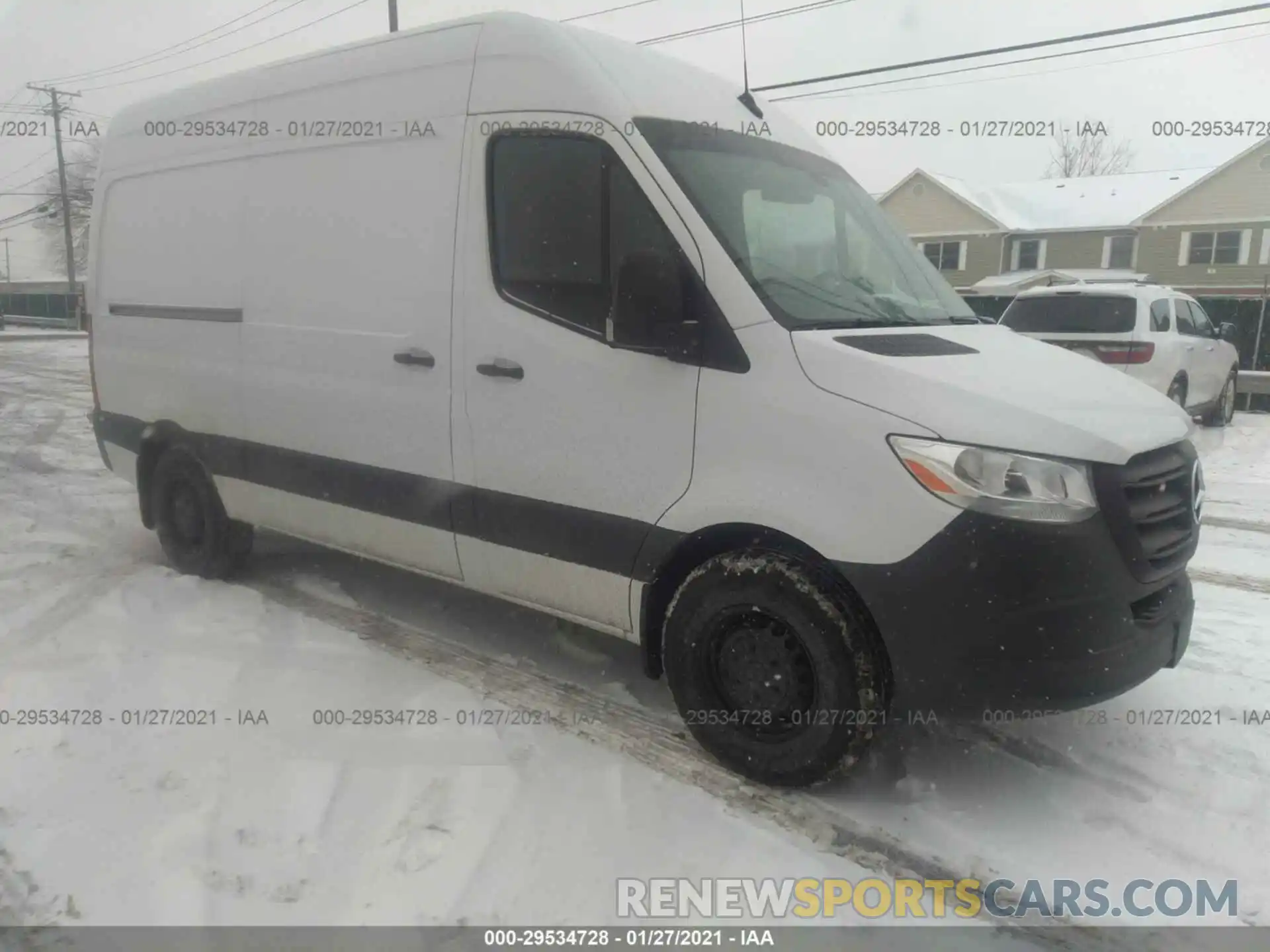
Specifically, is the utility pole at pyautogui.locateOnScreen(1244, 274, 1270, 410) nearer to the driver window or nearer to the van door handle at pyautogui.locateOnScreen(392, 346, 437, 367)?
the driver window

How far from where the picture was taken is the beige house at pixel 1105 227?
30.7 meters

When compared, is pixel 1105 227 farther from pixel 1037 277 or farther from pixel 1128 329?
pixel 1128 329

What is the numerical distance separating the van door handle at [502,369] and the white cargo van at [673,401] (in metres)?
0.01

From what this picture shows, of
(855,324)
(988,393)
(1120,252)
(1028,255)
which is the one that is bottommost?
(988,393)

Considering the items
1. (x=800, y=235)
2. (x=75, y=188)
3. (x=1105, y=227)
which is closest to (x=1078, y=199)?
(x=1105, y=227)

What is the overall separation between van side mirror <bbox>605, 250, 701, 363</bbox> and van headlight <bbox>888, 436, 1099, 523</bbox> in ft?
2.86

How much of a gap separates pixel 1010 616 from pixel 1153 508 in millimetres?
633

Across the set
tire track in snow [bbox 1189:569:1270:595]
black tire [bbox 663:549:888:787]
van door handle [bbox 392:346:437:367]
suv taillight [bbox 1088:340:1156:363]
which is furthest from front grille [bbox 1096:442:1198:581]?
suv taillight [bbox 1088:340:1156:363]

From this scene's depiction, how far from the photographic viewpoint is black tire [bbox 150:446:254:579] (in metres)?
5.28

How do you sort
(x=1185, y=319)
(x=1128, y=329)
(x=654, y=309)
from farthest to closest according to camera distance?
(x=1185, y=319) < (x=1128, y=329) < (x=654, y=309)

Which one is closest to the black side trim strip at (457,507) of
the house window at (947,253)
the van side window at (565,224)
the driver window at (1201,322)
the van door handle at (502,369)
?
the van door handle at (502,369)

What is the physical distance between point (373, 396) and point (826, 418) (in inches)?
86.3

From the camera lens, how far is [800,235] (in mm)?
3516

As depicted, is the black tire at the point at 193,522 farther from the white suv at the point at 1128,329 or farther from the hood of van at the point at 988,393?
A: the white suv at the point at 1128,329
